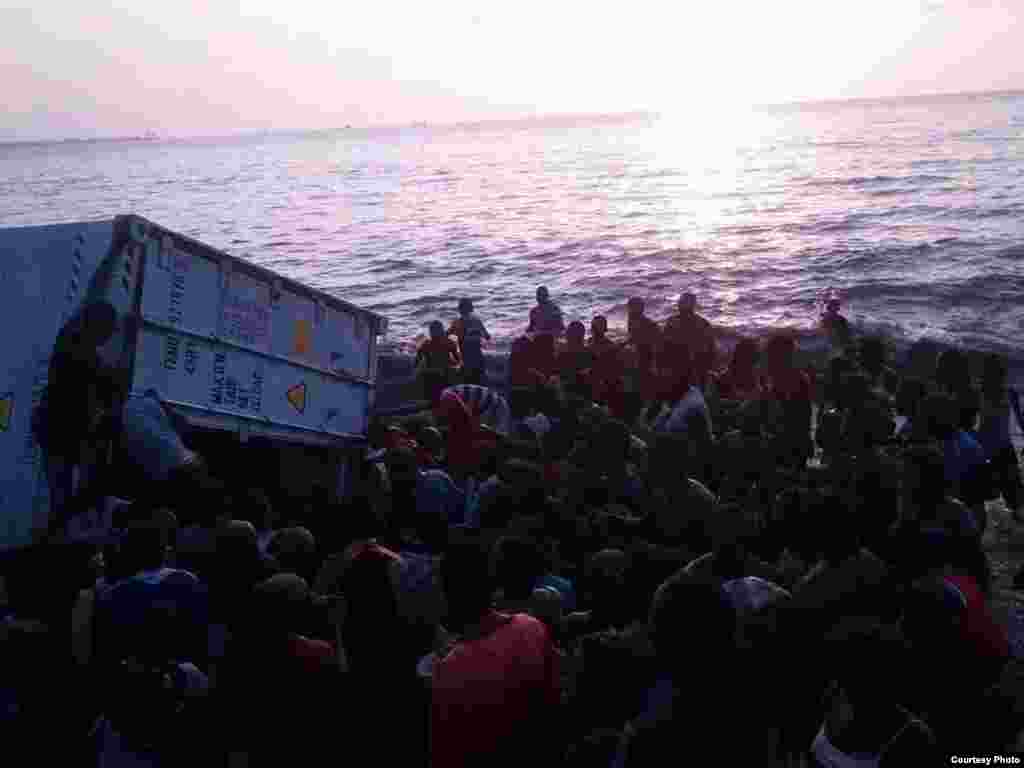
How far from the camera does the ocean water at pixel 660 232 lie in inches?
971

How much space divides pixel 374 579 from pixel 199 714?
0.86m

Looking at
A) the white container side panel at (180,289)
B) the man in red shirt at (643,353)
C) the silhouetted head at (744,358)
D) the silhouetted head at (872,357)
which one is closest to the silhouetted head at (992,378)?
the silhouetted head at (872,357)

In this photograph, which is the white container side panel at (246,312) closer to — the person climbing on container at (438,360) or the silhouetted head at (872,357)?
the person climbing on container at (438,360)

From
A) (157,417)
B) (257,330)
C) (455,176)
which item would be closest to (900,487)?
(157,417)

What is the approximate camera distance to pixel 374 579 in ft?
13.0

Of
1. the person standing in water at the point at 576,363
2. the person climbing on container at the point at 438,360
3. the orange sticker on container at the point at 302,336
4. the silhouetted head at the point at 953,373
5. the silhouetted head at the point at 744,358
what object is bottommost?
the person climbing on container at the point at 438,360

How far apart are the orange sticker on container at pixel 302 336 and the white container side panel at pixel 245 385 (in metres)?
0.19

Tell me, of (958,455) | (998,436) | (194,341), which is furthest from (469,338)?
(958,455)

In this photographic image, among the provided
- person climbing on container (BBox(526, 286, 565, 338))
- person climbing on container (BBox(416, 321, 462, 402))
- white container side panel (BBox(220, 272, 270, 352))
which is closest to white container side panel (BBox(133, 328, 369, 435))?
white container side panel (BBox(220, 272, 270, 352))

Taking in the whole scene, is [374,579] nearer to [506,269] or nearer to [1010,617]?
[1010,617]

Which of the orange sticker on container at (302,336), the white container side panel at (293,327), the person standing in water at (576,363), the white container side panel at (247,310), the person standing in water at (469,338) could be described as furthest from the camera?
the person standing in water at (469,338)

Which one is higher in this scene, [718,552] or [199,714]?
[718,552]

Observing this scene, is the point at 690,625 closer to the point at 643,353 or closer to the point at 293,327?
the point at 293,327

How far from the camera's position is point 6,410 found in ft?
20.6
